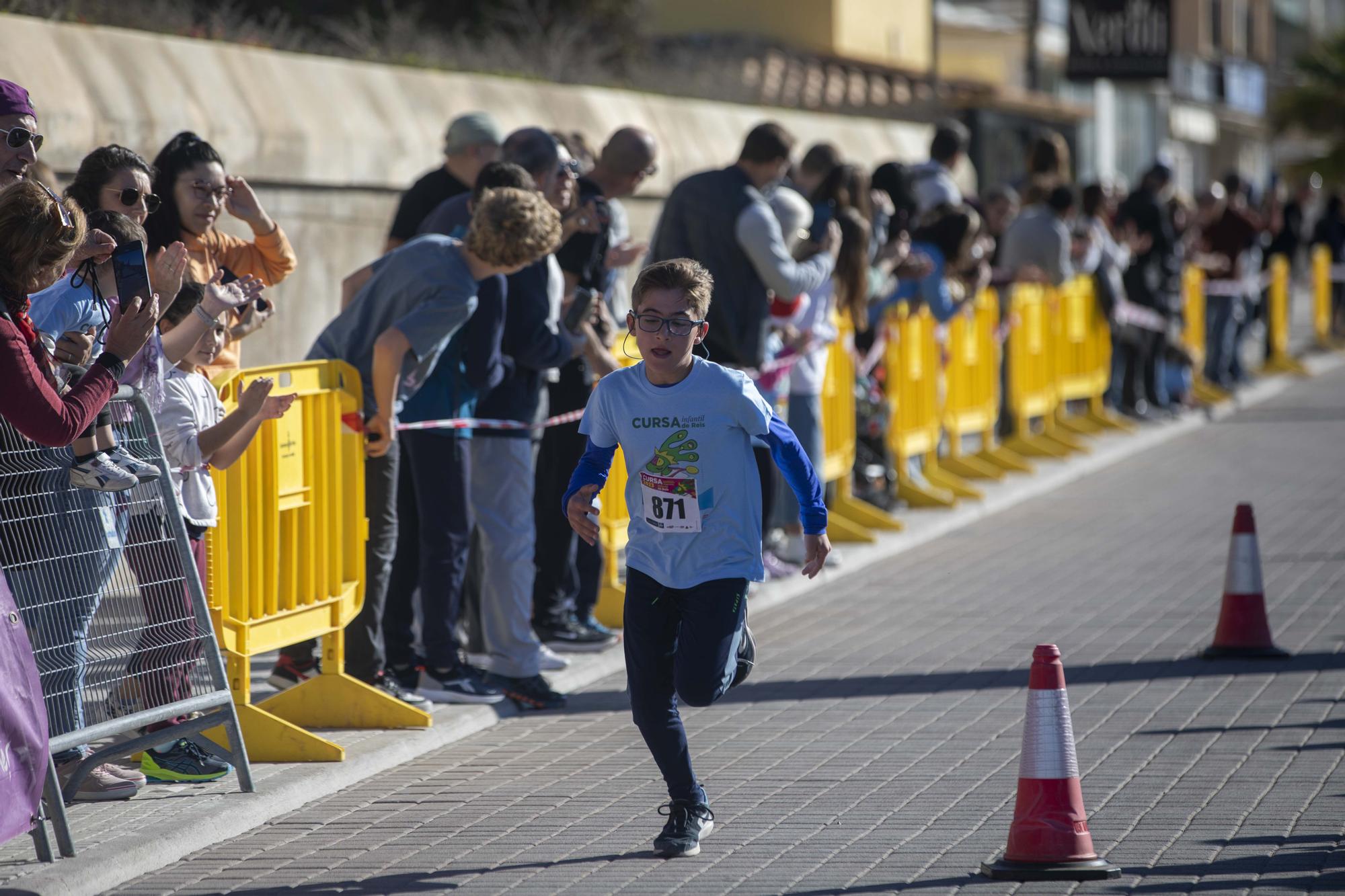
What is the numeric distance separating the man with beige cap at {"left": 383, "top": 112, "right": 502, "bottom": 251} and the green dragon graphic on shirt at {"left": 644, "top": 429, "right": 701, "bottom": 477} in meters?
3.46

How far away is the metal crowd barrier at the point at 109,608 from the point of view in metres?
5.57

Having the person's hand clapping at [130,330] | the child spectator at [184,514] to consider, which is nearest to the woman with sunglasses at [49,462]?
the person's hand clapping at [130,330]

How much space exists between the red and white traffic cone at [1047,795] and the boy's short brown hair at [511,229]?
2.64 m

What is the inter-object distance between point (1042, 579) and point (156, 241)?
18.1 ft

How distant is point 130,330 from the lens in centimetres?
561

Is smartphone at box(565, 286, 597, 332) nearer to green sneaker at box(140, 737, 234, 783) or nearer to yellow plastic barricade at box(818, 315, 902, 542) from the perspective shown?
green sneaker at box(140, 737, 234, 783)

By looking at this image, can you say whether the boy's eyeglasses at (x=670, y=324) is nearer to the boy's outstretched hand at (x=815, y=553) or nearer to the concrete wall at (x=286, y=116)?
the boy's outstretched hand at (x=815, y=553)

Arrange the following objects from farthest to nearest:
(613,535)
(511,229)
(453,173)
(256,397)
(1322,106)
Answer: (1322,106) < (613,535) < (453,173) < (511,229) < (256,397)

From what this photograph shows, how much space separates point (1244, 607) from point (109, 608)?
4.75m

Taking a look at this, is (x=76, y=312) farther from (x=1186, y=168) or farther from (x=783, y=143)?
(x=1186, y=168)

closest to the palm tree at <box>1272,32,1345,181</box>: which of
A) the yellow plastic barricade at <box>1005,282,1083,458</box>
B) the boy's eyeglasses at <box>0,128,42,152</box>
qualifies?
the yellow plastic barricade at <box>1005,282,1083,458</box>

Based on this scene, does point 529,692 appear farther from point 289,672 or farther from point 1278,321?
point 1278,321

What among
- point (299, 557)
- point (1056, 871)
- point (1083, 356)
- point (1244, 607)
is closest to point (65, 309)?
point (299, 557)

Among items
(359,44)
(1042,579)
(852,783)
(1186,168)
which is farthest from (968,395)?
(1186,168)
